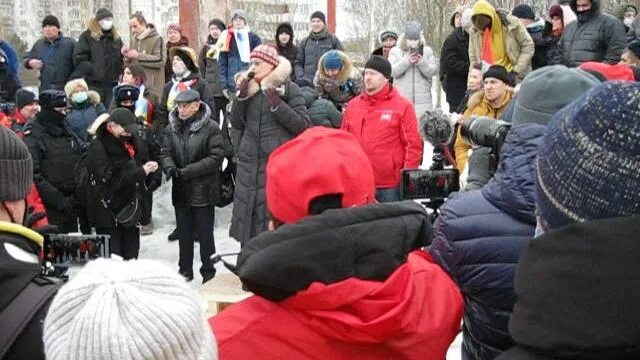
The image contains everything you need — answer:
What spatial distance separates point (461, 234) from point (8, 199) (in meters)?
1.43

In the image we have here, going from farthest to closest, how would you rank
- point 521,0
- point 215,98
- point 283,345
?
1. point 521,0
2. point 215,98
3. point 283,345

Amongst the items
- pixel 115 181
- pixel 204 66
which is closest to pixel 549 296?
pixel 115 181

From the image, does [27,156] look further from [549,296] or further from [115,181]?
[115,181]

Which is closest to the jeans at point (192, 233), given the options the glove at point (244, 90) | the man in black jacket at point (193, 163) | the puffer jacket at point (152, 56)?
the man in black jacket at point (193, 163)

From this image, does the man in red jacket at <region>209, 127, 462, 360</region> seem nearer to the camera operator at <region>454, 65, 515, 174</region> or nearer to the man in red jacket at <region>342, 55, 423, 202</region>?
the camera operator at <region>454, 65, 515, 174</region>

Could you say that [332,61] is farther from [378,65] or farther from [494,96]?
[494,96]

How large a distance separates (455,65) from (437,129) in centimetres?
448

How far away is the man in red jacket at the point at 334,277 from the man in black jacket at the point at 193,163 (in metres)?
4.40

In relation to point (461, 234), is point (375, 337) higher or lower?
lower

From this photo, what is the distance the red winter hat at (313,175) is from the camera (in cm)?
207

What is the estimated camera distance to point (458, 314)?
2.19 meters

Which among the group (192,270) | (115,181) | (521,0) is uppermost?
(521,0)

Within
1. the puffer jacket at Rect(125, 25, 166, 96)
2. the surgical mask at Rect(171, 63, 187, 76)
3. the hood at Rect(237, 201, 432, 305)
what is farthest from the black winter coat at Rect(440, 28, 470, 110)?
the hood at Rect(237, 201, 432, 305)

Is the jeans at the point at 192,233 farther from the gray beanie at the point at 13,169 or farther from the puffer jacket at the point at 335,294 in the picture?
the puffer jacket at the point at 335,294
